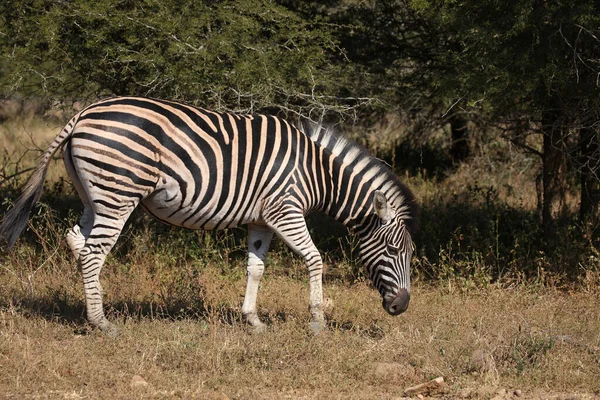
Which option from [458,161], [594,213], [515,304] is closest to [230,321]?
[515,304]

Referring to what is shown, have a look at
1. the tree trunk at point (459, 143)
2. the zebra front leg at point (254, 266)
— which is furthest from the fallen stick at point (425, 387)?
the tree trunk at point (459, 143)

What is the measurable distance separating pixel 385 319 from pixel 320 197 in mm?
1306

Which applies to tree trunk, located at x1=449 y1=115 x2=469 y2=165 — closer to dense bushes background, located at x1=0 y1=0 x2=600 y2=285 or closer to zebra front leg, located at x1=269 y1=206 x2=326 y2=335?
dense bushes background, located at x1=0 y1=0 x2=600 y2=285

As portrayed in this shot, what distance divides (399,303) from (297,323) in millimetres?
944

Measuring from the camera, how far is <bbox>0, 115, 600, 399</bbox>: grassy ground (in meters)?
5.66

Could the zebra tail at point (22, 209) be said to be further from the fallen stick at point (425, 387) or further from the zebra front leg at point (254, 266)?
the fallen stick at point (425, 387)

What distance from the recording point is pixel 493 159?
45.8ft

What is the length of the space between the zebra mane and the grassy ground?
3.31ft

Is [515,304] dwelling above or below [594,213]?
below

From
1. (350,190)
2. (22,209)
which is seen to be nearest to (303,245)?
(350,190)

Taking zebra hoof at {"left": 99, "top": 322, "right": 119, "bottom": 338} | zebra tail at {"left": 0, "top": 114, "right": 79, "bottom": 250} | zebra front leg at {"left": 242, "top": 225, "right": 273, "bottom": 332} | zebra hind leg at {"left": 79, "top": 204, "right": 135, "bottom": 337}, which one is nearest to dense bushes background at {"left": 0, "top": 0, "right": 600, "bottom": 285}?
zebra tail at {"left": 0, "top": 114, "right": 79, "bottom": 250}

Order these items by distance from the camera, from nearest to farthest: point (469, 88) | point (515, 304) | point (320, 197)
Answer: point (320, 197) < point (515, 304) < point (469, 88)

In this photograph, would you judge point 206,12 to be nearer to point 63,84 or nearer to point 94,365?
point 63,84

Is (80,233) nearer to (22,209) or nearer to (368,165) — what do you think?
(22,209)
